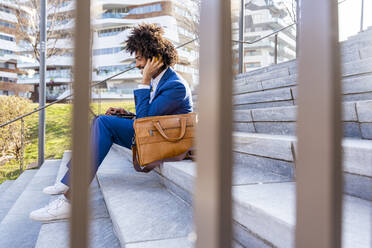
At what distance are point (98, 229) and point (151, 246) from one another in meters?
0.53

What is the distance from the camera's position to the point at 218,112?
1.10 feet

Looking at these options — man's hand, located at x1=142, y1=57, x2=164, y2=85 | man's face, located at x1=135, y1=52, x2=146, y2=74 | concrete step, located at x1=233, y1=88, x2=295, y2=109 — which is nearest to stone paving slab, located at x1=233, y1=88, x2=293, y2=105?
concrete step, located at x1=233, y1=88, x2=295, y2=109

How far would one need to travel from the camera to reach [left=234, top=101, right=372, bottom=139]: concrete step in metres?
1.31

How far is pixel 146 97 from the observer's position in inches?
83.0

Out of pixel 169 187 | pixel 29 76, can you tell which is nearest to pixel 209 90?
pixel 169 187

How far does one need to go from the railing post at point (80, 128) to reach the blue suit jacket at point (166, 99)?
5.41 feet

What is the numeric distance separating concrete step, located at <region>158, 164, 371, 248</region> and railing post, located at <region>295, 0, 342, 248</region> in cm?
37

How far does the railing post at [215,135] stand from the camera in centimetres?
33

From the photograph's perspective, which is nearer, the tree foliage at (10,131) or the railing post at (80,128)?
the railing post at (80,128)

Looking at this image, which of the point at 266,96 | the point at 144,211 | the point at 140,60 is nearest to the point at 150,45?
the point at 140,60

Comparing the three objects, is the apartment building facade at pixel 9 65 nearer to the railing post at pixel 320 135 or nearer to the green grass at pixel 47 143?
the green grass at pixel 47 143

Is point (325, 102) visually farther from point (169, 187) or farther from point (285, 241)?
point (169, 187)

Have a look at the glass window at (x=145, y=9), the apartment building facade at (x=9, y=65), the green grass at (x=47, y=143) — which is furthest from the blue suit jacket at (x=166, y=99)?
the apartment building facade at (x=9, y=65)

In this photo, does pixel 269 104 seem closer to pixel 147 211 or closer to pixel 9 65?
pixel 147 211
